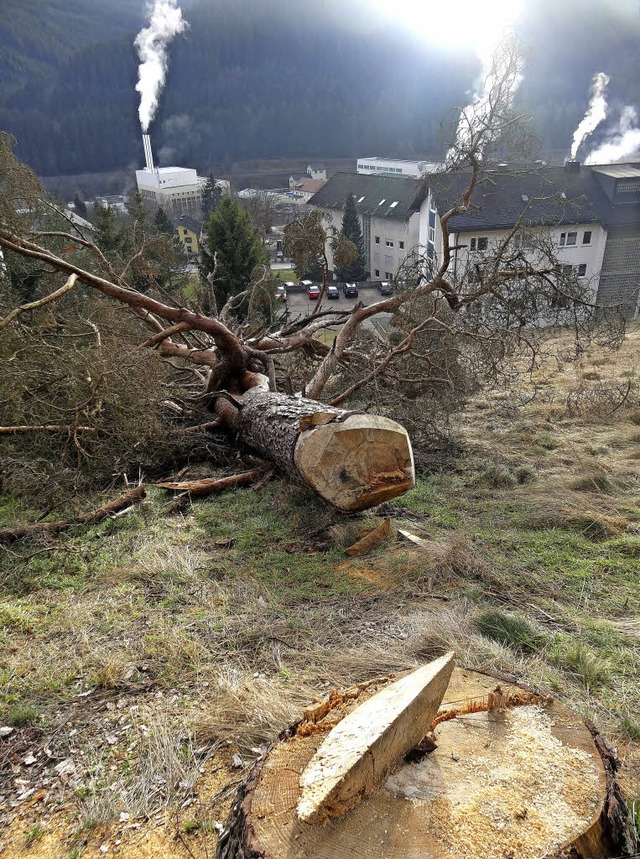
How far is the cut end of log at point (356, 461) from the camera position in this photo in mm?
4078

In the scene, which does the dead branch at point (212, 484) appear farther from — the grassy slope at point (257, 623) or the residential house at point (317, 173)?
the residential house at point (317, 173)

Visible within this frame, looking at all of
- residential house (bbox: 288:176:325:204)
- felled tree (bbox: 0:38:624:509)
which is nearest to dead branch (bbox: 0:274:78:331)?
felled tree (bbox: 0:38:624:509)

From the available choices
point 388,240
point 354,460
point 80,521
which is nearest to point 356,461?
point 354,460

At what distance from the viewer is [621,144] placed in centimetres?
3772

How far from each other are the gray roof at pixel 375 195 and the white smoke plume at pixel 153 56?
2737 centimetres

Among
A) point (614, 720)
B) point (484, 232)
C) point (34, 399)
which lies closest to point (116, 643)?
point (614, 720)

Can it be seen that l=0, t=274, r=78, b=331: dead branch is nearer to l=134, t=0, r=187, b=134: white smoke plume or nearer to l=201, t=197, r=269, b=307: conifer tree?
l=201, t=197, r=269, b=307: conifer tree

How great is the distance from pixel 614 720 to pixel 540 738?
0.70 meters

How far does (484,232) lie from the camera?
19.6 m

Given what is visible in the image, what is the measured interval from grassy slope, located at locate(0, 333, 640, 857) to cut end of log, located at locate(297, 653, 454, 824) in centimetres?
68

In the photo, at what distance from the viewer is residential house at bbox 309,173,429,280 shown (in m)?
28.4

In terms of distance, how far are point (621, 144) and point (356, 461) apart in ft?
143

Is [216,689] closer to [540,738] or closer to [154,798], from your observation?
[154,798]

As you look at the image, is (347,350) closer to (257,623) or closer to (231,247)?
(257,623)
